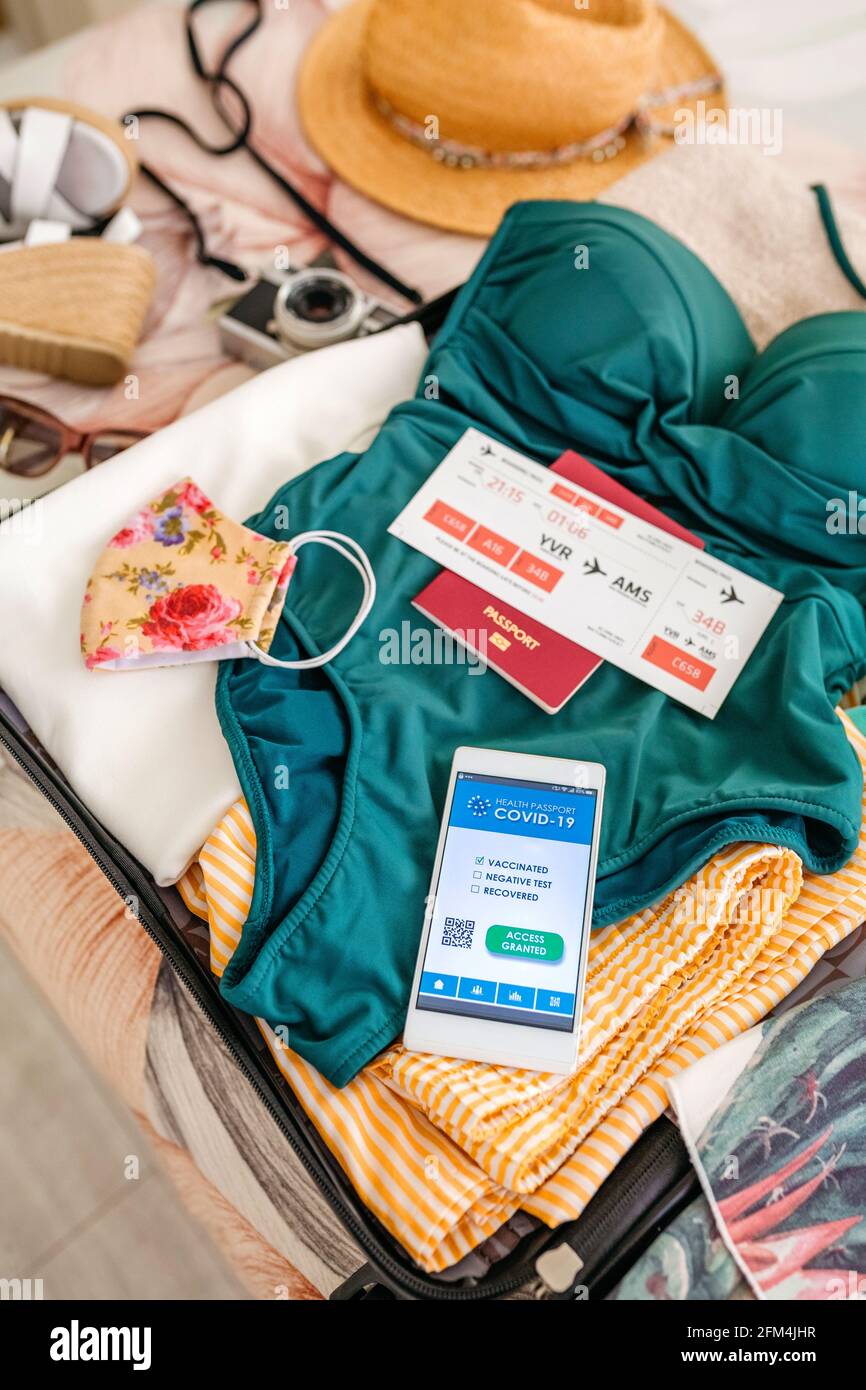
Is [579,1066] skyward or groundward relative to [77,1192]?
skyward

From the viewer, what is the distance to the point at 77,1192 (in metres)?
1.00

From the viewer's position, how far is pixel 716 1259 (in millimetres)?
628

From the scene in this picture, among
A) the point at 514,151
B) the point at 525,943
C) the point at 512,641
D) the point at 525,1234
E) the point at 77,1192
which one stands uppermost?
the point at 514,151

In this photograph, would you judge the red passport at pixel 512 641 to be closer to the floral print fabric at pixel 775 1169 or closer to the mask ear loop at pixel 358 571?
the mask ear loop at pixel 358 571

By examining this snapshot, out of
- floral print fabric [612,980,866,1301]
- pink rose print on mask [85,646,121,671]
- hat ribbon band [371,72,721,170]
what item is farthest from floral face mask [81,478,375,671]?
hat ribbon band [371,72,721,170]

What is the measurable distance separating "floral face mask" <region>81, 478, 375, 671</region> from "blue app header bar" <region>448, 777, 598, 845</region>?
15 centimetres

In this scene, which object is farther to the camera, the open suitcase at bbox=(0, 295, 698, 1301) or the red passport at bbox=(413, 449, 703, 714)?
the red passport at bbox=(413, 449, 703, 714)

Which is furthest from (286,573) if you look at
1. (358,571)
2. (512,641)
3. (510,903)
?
(510,903)

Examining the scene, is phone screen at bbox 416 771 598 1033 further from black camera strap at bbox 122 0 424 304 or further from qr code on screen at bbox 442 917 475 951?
black camera strap at bbox 122 0 424 304

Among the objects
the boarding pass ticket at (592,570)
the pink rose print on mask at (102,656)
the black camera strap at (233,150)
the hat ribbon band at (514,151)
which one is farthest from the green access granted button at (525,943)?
the hat ribbon band at (514,151)

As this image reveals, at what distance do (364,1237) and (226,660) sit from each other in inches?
15.4

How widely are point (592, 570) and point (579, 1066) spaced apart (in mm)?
365

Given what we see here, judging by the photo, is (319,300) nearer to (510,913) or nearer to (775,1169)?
(510,913)

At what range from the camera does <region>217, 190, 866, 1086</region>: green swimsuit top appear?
0.71 metres
